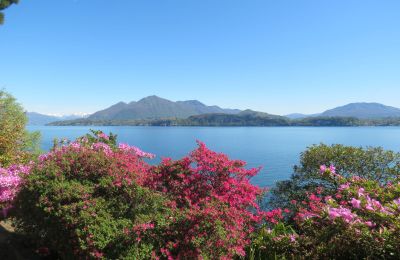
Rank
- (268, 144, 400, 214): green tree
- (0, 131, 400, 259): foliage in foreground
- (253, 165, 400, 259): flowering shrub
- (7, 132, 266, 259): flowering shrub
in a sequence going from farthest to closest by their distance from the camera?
(268, 144, 400, 214): green tree → (7, 132, 266, 259): flowering shrub → (0, 131, 400, 259): foliage in foreground → (253, 165, 400, 259): flowering shrub

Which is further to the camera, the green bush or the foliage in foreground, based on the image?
the green bush

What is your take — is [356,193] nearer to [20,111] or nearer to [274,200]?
[274,200]

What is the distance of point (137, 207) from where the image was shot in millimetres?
6332

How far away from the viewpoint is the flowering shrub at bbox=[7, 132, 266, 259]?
5465 mm

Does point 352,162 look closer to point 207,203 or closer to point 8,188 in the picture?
point 207,203

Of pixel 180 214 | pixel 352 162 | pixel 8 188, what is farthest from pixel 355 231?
pixel 8 188

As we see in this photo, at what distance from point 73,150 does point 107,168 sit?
1.44m

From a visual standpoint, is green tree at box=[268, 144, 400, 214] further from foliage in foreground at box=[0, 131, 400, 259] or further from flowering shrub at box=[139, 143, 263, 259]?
flowering shrub at box=[139, 143, 263, 259]

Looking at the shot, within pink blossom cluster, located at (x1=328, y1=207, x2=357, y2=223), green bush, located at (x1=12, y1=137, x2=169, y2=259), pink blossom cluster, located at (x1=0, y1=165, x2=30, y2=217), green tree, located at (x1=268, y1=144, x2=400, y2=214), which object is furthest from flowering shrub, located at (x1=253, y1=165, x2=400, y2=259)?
pink blossom cluster, located at (x1=0, y1=165, x2=30, y2=217)

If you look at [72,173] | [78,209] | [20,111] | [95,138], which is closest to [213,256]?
[78,209]

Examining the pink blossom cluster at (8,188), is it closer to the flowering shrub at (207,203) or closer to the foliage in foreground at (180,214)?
the foliage in foreground at (180,214)

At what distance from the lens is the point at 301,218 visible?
21.9ft

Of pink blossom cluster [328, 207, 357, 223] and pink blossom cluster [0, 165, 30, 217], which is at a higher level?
pink blossom cluster [328, 207, 357, 223]

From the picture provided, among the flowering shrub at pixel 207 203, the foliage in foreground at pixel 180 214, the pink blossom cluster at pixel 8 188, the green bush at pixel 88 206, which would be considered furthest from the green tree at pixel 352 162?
the pink blossom cluster at pixel 8 188
